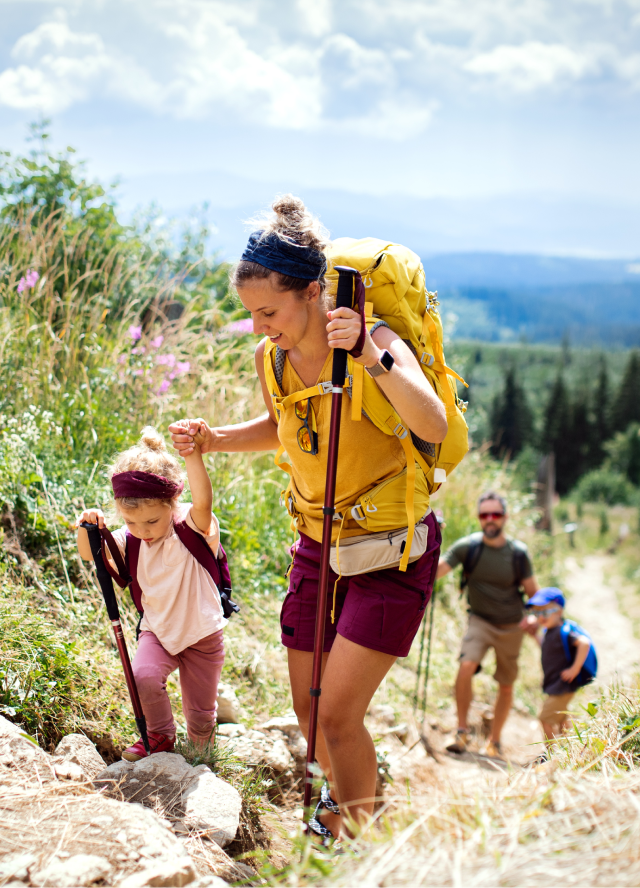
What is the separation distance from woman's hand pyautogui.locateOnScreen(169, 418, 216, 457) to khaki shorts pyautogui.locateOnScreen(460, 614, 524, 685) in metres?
3.93

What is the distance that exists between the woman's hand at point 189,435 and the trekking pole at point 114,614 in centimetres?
45

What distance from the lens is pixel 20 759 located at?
2.37m

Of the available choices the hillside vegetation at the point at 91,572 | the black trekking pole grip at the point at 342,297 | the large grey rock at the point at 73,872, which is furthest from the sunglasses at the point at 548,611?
the large grey rock at the point at 73,872

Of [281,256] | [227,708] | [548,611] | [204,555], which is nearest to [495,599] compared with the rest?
[548,611]

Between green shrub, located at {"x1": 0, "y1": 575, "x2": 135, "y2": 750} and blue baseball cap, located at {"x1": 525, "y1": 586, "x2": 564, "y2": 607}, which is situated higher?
green shrub, located at {"x1": 0, "y1": 575, "x2": 135, "y2": 750}

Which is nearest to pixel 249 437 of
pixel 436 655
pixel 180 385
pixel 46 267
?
pixel 180 385

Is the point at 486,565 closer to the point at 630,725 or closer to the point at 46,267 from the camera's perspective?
Result: the point at 630,725

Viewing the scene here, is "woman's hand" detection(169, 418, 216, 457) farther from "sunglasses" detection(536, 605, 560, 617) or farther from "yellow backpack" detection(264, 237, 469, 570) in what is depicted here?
"sunglasses" detection(536, 605, 560, 617)

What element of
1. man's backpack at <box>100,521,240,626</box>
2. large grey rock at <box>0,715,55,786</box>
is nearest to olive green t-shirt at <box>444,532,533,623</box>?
man's backpack at <box>100,521,240,626</box>

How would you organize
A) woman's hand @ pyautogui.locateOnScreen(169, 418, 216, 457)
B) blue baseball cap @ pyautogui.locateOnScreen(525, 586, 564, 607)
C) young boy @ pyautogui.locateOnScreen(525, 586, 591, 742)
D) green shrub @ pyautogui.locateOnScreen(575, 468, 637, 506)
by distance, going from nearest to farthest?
woman's hand @ pyautogui.locateOnScreen(169, 418, 216, 457), young boy @ pyautogui.locateOnScreen(525, 586, 591, 742), blue baseball cap @ pyautogui.locateOnScreen(525, 586, 564, 607), green shrub @ pyautogui.locateOnScreen(575, 468, 637, 506)

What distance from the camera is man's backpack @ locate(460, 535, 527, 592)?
19.0 feet

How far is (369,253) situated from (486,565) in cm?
406

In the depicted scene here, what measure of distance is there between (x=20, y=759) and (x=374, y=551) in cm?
140

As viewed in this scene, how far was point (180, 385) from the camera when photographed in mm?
5352
